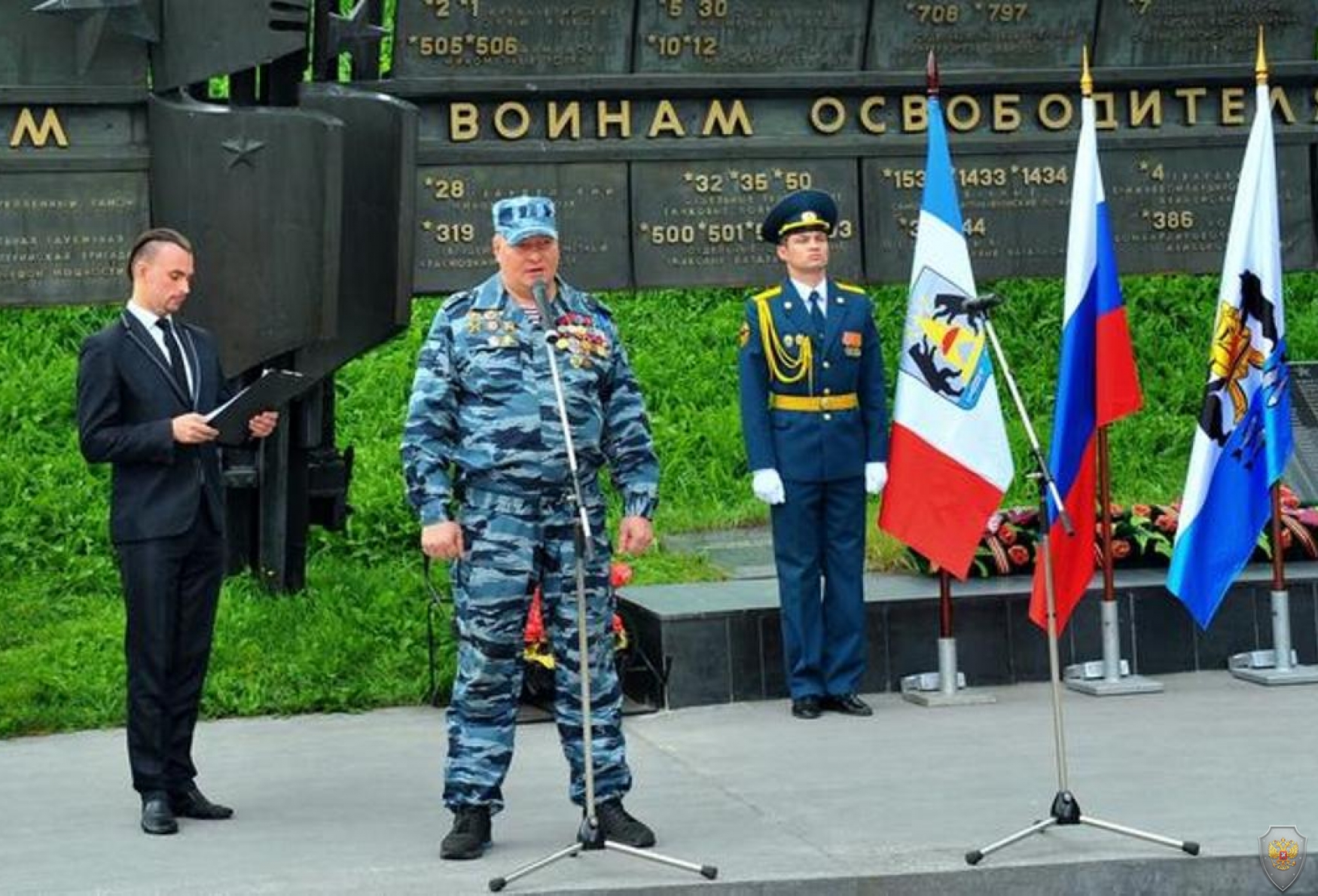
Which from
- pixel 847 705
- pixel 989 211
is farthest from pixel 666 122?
pixel 847 705

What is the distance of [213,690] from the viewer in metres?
9.48

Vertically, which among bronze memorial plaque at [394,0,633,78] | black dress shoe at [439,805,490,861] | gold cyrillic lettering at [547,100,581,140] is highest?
bronze memorial plaque at [394,0,633,78]

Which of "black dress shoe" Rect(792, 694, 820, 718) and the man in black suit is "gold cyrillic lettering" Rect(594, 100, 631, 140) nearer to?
"black dress shoe" Rect(792, 694, 820, 718)

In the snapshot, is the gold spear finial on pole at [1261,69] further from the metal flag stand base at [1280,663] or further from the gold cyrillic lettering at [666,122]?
the gold cyrillic lettering at [666,122]

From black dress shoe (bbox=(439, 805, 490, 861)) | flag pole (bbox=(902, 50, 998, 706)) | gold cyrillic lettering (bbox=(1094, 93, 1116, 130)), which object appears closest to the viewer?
black dress shoe (bbox=(439, 805, 490, 861))

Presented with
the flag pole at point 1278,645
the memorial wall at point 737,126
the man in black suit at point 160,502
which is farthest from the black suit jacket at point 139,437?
the flag pole at point 1278,645

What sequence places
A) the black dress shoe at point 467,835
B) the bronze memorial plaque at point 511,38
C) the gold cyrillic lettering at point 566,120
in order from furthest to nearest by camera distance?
the gold cyrillic lettering at point 566,120
the bronze memorial plaque at point 511,38
the black dress shoe at point 467,835

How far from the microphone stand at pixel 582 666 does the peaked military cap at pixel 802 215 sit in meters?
2.58

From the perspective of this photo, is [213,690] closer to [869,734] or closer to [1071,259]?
[869,734]

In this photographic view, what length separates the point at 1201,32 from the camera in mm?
10492

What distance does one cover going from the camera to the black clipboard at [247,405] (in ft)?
23.8

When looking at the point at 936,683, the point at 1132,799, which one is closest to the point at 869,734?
the point at 936,683

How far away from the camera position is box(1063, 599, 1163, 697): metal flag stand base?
952cm

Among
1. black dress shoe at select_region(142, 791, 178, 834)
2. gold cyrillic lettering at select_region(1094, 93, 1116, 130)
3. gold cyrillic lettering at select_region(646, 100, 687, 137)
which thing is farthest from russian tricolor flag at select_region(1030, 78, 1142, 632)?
black dress shoe at select_region(142, 791, 178, 834)
